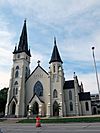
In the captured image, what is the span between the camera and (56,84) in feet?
169

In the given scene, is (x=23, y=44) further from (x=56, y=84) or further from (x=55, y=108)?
(x=55, y=108)

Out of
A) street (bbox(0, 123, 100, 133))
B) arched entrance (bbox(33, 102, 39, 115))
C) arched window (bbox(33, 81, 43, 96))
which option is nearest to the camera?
street (bbox(0, 123, 100, 133))

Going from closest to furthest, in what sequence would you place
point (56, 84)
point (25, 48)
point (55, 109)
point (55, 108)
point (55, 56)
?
1. point (55, 109)
2. point (55, 108)
3. point (56, 84)
4. point (55, 56)
5. point (25, 48)

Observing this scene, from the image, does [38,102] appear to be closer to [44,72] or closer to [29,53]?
[44,72]

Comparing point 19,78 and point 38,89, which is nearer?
point 38,89

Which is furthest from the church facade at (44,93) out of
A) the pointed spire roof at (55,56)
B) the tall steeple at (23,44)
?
the tall steeple at (23,44)

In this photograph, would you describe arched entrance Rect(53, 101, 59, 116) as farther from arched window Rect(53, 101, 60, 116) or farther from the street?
the street

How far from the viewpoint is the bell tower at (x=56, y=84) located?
161 feet

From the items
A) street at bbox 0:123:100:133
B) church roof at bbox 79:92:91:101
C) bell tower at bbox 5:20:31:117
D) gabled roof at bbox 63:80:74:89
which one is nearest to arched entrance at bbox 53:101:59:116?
gabled roof at bbox 63:80:74:89

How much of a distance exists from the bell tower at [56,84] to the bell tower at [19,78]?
29.9 ft

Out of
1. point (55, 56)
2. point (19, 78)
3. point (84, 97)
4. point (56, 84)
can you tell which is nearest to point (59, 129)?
point (56, 84)

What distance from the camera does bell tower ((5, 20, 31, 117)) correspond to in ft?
168

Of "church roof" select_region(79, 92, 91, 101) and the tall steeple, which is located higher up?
the tall steeple

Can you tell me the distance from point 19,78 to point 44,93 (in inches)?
381
